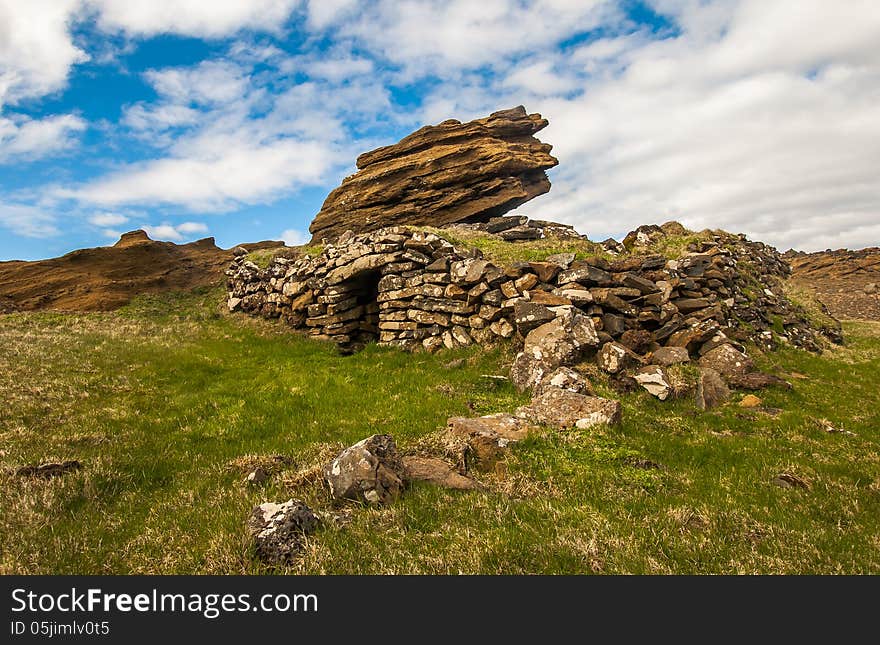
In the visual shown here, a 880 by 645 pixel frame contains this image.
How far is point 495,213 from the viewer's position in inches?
1571

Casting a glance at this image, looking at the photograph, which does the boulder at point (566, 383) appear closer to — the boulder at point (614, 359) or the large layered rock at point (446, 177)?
the boulder at point (614, 359)

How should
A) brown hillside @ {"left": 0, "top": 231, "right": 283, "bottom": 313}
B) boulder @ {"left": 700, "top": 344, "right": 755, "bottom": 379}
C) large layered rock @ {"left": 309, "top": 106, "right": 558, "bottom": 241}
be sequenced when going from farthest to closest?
1. large layered rock @ {"left": 309, "top": 106, "right": 558, "bottom": 241}
2. brown hillside @ {"left": 0, "top": 231, "right": 283, "bottom": 313}
3. boulder @ {"left": 700, "top": 344, "right": 755, "bottom": 379}

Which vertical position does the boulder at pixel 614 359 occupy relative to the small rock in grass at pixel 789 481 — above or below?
above

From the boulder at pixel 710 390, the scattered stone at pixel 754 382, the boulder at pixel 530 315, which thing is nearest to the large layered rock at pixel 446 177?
the boulder at pixel 530 315

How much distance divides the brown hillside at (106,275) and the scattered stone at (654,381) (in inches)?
1567

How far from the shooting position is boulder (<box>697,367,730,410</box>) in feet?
39.6

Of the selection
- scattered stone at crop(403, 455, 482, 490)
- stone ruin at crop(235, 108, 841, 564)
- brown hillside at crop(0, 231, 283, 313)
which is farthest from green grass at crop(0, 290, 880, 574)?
brown hillside at crop(0, 231, 283, 313)

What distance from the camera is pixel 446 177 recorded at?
39125 mm

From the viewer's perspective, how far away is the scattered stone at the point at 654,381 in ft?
40.3

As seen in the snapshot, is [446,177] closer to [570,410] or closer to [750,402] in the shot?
[750,402]

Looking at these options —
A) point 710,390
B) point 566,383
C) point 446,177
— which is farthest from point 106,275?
point 710,390

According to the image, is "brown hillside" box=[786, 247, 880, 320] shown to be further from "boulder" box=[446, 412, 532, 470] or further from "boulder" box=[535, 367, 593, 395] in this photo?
"boulder" box=[446, 412, 532, 470]

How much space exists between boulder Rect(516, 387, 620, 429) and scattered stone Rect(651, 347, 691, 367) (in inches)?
219

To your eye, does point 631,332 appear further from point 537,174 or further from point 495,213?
point 537,174
